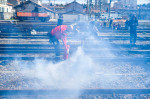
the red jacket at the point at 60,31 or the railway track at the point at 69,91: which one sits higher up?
the red jacket at the point at 60,31

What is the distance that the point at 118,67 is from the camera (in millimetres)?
6363

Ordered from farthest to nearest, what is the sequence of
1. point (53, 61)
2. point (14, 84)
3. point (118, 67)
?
point (53, 61) < point (118, 67) < point (14, 84)

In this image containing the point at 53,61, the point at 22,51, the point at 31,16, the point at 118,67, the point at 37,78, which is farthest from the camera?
the point at 31,16

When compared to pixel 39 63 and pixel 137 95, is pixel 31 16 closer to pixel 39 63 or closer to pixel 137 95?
pixel 39 63

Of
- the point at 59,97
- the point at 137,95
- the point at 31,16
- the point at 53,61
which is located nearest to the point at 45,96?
the point at 59,97

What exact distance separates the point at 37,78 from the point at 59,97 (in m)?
1.47

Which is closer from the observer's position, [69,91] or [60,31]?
[69,91]

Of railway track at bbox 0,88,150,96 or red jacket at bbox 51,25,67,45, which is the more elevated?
red jacket at bbox 51,25,67,45

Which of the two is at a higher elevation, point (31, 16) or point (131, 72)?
point (31, 16)

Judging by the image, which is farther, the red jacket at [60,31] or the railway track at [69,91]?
the red jacket at [60,31]

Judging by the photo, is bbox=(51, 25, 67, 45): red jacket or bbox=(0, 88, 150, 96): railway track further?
bbox=(51, 25, 67, 45): red jacket

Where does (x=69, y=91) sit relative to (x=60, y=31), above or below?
below

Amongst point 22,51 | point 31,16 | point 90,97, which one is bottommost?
point 90,97

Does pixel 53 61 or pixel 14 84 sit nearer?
pixel 14 84
